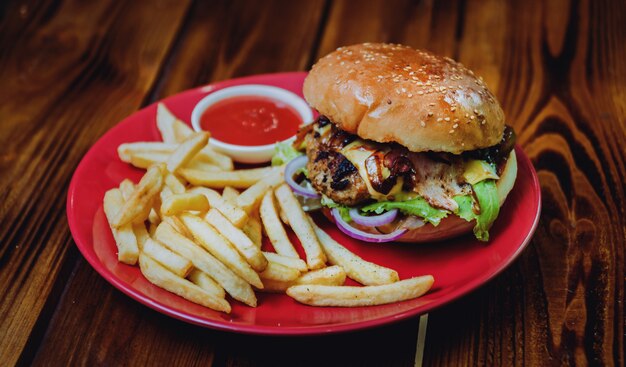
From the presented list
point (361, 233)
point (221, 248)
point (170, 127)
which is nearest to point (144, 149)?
point (170, 127)

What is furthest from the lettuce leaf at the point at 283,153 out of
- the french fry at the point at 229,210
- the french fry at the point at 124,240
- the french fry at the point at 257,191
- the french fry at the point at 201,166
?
the french fry at the point at 124,240

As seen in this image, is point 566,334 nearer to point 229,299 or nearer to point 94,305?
point 229,299

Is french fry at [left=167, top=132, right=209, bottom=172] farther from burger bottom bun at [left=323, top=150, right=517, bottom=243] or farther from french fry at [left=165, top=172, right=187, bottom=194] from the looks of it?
burger bottom bun at [left=323, top=150, right=517, bottom=243]

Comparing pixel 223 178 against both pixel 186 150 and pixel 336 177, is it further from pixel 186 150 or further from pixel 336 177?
pixel 336 177

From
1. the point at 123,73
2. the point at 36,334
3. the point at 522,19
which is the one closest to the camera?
the point at 36,334

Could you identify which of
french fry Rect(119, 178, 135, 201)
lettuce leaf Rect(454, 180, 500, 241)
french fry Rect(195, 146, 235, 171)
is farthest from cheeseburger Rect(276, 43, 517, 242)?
french fry Rect(119, 178, 135, 201)

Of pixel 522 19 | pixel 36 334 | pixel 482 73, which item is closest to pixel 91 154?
pixel 36 334
